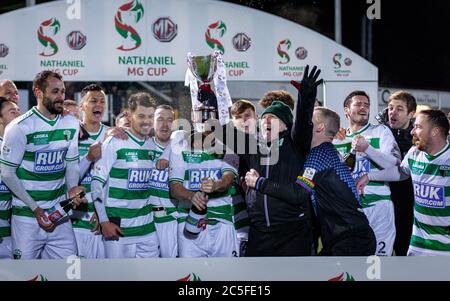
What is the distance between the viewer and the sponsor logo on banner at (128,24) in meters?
8.03

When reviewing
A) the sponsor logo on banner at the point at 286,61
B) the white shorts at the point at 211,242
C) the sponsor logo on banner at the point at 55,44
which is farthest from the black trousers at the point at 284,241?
the sponsor logo on banner at the point at 55,44

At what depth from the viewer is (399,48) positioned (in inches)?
493

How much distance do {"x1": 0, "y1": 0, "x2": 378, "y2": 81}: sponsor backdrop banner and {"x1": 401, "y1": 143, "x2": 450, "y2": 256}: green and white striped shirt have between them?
349 centimetres

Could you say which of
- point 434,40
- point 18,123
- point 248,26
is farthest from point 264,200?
point 434,40

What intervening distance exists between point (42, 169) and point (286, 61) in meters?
3.99

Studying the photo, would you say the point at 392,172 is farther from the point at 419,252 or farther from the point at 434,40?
the point at 434,40

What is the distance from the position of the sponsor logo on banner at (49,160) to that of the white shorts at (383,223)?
217 cm

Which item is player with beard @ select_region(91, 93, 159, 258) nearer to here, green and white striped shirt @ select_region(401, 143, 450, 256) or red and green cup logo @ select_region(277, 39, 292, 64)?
green and white striped shirt @ select_region(401, 143, 450, 256)

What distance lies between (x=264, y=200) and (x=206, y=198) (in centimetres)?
46

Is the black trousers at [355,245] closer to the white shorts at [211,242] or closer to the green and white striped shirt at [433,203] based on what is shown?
the green and white striped shirt at [433,203]

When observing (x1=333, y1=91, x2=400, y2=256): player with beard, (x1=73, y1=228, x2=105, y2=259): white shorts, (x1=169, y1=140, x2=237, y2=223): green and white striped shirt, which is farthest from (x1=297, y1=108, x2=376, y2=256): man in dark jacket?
(x1=73, y1=228, x2=105, y2=259): white shorts

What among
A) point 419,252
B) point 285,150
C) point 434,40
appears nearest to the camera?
point 285,150

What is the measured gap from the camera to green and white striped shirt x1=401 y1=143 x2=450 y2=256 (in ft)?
15.4

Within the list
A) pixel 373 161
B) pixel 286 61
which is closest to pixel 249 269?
pixel 373 161
